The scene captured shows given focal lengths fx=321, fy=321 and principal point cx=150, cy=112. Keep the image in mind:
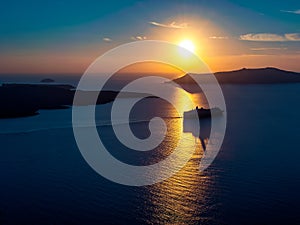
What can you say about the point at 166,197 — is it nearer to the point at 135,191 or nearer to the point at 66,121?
the point at 135,191

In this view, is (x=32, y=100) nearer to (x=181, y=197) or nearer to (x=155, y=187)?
(x=155, y=187)

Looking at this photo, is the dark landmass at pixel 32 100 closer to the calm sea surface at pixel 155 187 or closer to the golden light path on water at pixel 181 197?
the calm sea surface at pixel 155 187

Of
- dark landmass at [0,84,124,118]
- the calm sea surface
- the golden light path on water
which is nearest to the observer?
the golden light path on water

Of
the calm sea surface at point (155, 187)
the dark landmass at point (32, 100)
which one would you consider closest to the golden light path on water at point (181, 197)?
the calm sea surface at point (155, 187)

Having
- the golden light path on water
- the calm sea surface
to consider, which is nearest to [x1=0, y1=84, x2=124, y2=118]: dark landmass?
the calm sea surface

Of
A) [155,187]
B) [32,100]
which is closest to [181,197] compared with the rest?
[155,187]

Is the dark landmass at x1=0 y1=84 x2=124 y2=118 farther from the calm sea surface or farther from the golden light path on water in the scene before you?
the golden light path on water

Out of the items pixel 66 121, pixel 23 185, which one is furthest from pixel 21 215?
pixel 66 121

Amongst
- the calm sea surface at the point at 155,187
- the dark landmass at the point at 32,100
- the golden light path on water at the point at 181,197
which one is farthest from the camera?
→ the dark landmass at the point at 32,100

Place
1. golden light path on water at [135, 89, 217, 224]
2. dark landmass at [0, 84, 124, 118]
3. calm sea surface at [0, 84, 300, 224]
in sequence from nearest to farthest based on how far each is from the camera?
golden light path on water at [135, 89, 217, 224]
calm sea surface at [0, 84, 300, 224]
dark landmass at [0, 84, 124, 118]
